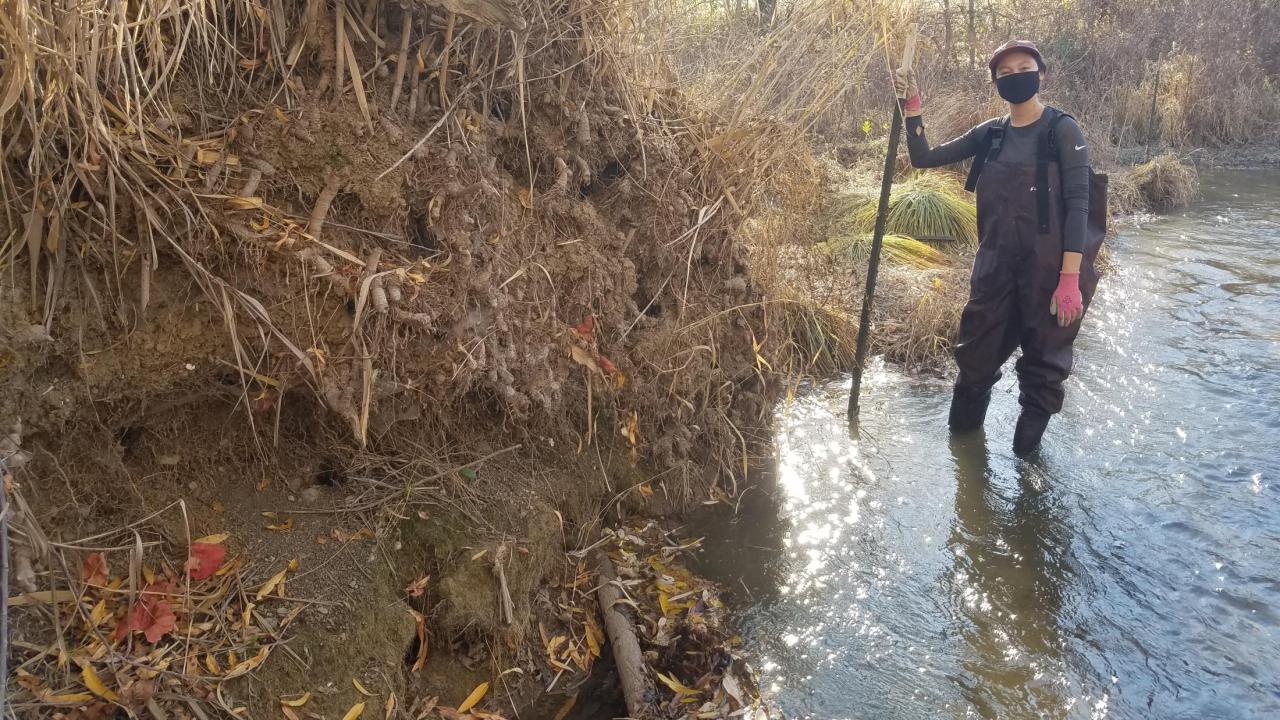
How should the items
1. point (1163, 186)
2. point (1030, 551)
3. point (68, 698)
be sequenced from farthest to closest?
point (1163, 186) → point (1030, 551) → point (68, 698)

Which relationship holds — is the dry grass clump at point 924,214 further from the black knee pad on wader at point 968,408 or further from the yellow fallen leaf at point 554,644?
the yellow fallen leaf at point 554,644

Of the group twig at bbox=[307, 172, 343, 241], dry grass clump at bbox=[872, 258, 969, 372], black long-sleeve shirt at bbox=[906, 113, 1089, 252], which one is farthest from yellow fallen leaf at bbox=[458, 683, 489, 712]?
dry grass clump at bbox=[872, 258, 969, 372]

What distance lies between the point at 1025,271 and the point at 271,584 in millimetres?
3666

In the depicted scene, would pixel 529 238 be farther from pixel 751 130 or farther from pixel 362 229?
pixel 751 130

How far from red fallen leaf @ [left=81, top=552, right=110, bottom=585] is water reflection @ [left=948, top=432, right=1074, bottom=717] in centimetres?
288

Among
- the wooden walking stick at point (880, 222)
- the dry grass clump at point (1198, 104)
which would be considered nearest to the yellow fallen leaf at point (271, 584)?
the wooden walking stick at point (880, 222)

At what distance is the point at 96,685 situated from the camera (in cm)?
216

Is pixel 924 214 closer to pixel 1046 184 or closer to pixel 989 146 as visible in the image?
pixel 989 146

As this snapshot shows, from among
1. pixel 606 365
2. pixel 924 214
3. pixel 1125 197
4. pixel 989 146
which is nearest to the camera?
pixel 606 365

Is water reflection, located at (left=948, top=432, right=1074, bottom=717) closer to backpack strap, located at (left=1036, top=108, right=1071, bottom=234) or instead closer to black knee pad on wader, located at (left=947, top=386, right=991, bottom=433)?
black knee pad on wader, located at (left=947, top=386, right=991, bottom=433)

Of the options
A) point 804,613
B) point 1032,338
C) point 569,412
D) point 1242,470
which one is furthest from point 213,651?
point 1242,470

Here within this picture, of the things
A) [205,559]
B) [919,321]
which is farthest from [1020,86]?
[205,559]

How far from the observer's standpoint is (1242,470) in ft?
13.9

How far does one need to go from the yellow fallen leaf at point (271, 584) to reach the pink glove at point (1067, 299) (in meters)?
3.59
